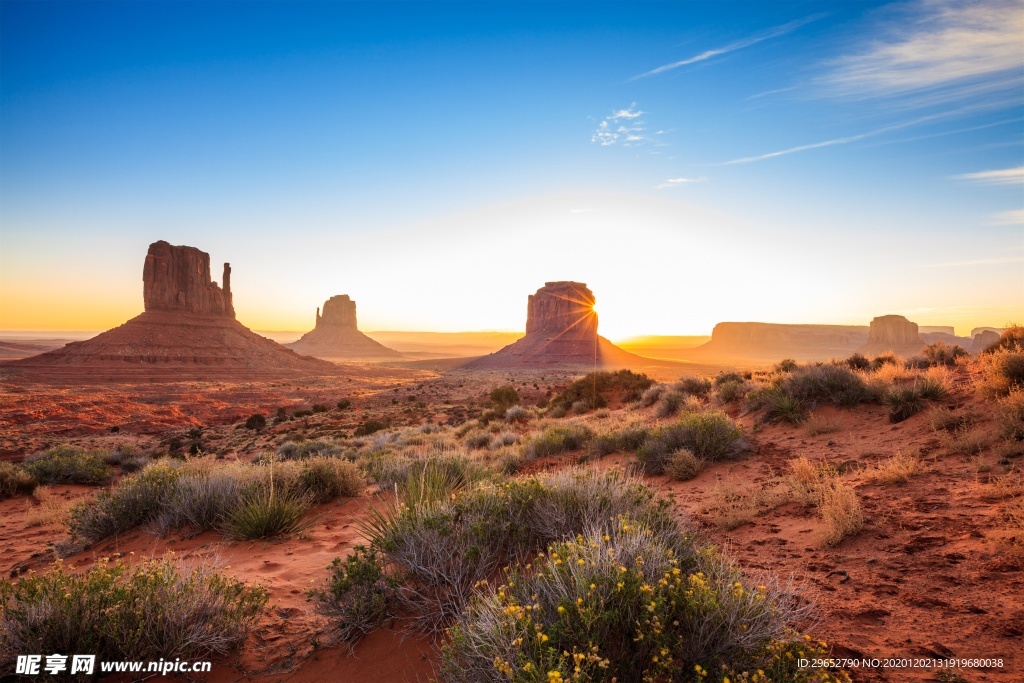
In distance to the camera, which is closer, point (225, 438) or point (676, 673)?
point (676, 673)

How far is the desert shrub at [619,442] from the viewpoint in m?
10.2

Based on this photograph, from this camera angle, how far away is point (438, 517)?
13.8 ft

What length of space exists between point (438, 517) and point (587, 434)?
857 cm

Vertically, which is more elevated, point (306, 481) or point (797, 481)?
point (797, 481)

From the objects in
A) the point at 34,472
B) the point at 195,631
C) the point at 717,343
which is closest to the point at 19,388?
the point at 34,472

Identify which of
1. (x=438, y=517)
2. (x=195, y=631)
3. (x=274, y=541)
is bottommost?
(x=274, y=541)

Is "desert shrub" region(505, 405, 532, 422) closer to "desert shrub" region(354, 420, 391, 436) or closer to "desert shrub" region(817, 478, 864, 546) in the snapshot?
"desert shrub" region(354, 420, 391, 436)

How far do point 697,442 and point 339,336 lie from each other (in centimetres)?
15889

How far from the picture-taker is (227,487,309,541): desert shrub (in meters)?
6.56

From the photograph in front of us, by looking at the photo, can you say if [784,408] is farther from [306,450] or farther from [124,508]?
[306,450]

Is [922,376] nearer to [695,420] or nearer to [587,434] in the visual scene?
[695,420]

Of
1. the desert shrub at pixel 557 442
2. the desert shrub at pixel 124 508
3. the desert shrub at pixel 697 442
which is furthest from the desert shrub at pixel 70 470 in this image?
the desert shrub at pixel 697 442

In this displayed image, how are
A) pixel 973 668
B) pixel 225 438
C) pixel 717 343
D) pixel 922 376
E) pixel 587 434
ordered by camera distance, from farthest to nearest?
1. pixel 717 343
2. pixel 225 438
3. pixel 587 434
4. pixel 922 376
5. pixel 973 668

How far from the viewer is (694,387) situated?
1688 centimetres
